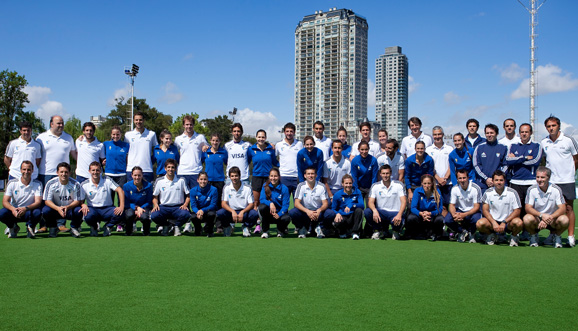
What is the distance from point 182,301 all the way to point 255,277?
95 cm

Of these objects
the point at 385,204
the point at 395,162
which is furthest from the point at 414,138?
the point at 385,204

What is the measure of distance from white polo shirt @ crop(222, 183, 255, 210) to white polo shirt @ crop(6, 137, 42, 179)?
3257 mm

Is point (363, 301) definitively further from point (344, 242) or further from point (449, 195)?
point (449, 195)

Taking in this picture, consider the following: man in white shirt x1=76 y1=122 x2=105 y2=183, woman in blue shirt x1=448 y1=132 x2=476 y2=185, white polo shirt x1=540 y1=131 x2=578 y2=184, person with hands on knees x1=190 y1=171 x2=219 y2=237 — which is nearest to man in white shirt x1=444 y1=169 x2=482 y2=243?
woman in blue shirt x1=448 y1=132 x2=476 y2=185

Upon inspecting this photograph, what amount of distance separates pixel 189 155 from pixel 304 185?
224cm

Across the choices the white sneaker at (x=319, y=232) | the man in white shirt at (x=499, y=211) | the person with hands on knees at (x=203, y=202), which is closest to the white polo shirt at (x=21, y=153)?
the person with hands on knees at (x=203, y=202)

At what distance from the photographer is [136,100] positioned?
45562 mm

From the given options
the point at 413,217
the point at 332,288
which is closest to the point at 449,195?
the point at 413,217

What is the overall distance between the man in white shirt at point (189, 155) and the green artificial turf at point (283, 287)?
204 cm

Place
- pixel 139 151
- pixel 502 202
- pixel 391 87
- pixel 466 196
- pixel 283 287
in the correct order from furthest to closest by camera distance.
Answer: pixel 391 87 < pixel 139 151 < pixel 466 196 < pixel 502 202 < pixel 283 287

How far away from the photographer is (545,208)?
6746 mm

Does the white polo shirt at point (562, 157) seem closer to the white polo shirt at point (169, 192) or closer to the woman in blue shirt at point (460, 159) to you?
the woman in blue shirt at point (460, 159)

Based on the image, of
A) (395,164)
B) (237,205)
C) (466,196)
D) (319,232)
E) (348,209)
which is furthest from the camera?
(395,164)

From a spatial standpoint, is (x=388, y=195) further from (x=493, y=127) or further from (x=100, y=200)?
(x=100, y=200)
